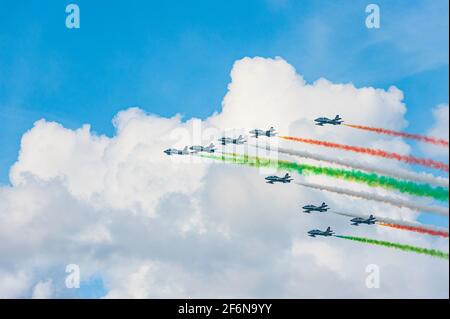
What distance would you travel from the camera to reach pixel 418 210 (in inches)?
7279
